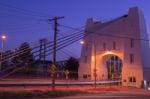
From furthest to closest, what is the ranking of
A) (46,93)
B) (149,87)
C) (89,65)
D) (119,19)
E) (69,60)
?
1. (69,60)
2. (89,65)
3. (119,19)
4. (149,87)
5. (46,93)

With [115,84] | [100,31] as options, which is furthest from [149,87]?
[100,31]

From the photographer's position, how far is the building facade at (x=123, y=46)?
250ft

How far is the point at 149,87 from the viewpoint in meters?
74.2

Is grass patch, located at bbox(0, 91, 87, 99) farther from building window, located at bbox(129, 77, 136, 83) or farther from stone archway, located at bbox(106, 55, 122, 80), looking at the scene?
stone archway, located at bbox(106, 55, 122, 80)

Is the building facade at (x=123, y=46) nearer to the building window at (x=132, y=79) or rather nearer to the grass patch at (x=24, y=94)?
the building window at (x=132, y=79)

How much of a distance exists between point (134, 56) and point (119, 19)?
942 centimetres

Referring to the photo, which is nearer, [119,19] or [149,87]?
[149,87]

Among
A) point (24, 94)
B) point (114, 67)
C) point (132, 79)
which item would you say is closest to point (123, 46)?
point (132, 79)

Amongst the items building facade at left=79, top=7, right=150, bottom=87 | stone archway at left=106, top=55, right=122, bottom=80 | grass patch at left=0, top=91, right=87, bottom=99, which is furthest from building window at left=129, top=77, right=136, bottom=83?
grass patch at left=0, top=91, right=87, bottom=99

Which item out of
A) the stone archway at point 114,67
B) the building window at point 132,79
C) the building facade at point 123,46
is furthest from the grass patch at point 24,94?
the stone archway at point 114,67

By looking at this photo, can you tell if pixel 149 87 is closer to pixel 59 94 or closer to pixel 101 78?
pixel 101 78

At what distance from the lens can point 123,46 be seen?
79625mm

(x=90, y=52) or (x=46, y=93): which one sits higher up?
(x=90, y=52)

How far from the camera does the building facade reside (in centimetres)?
7606
